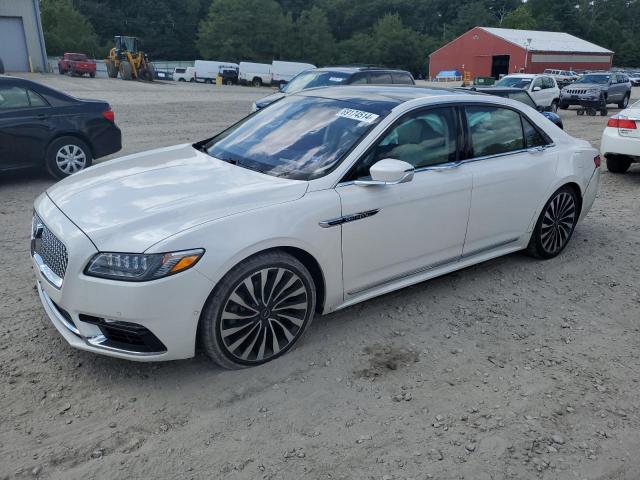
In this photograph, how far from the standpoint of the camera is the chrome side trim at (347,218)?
343 centimetres

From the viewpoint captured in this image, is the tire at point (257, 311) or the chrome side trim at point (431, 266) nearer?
the tire at point (257, 311)

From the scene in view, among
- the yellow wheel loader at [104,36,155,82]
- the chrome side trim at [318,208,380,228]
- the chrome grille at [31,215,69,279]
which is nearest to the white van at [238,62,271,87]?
the yellow wheel loader at [104,36,155,82]

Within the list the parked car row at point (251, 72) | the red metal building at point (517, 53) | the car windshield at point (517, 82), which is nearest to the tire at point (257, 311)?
the car windshield at point (517, 82)

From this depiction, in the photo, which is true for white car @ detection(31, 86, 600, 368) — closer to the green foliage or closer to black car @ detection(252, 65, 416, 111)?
black car @ detection(252, 65, 416, 111)

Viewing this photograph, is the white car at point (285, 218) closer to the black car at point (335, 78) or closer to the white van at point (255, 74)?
the black car at point (335, 78)

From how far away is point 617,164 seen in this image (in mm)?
9180

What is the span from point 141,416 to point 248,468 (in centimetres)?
71

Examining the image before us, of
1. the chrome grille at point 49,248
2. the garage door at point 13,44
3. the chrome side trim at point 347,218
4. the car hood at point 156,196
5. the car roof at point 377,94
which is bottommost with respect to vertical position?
the chrome grille at point 49,248

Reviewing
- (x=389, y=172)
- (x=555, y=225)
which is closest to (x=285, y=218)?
(x=389, y=172)

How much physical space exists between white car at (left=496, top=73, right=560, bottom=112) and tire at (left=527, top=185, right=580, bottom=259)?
50.1ft

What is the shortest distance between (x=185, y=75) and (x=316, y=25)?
35.9m

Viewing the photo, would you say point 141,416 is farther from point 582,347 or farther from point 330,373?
point 582,347

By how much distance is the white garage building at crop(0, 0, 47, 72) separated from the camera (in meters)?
40.7

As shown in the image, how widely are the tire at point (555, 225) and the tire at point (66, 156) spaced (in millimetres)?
6042
